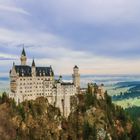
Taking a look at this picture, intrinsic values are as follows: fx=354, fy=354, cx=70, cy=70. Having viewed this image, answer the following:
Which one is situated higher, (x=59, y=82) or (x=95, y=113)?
(x=59, y=82)

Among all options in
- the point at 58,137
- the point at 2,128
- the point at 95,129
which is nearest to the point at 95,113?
the point at 95,129

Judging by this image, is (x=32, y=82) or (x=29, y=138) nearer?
(x=29, y=138)

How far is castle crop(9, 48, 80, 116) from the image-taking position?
150750 mm

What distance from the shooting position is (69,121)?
156 metres

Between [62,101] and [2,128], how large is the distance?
34.3 m

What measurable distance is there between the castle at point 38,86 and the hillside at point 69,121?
3.68m

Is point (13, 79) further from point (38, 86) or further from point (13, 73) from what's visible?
point (38, 86)

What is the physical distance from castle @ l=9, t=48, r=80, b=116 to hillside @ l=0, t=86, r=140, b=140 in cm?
368

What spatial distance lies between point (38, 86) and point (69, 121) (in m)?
20.6

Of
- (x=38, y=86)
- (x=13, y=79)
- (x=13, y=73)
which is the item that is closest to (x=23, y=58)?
(x=13, y=73)

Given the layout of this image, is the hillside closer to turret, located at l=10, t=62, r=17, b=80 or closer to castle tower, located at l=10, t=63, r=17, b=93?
castle tower, located at l=10, t=63, r=17, b=93

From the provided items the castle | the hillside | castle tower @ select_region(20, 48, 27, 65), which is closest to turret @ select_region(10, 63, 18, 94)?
the castle

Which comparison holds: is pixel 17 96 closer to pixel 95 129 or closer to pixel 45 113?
pixel 45 113

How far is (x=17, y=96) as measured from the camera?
484 feet
